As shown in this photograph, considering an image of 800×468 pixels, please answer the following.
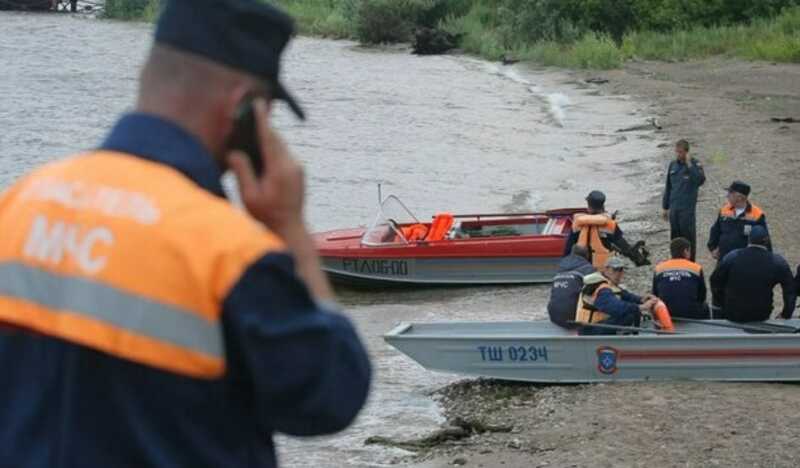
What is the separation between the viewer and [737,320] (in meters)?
13.5

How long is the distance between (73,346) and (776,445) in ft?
30.3

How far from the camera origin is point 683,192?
17734 millimetres

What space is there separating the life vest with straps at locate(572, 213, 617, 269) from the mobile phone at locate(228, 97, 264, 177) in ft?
45.3

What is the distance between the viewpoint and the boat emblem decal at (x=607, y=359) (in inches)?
520

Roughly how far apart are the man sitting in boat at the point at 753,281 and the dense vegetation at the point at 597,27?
40.0 m

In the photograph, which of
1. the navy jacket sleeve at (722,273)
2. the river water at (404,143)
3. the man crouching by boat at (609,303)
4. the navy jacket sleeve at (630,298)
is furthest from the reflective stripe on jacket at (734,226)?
the river water at (404,143)

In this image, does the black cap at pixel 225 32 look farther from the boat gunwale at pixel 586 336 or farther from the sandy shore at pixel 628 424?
the boat gunwale at pixel 586 336

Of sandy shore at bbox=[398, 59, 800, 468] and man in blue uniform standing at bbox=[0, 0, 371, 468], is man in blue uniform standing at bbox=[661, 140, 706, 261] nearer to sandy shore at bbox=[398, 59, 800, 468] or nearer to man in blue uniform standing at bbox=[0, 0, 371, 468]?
sandy shore at bbox=[398, 59, 800, 468]

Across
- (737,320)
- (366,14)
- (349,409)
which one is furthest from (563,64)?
(349,409)

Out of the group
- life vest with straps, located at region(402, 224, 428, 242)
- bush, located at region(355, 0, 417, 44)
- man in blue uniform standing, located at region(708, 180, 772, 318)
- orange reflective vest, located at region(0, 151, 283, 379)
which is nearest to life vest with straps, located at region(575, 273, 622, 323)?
man in blue uniform standing, located at region(708, 180, 772, 318)

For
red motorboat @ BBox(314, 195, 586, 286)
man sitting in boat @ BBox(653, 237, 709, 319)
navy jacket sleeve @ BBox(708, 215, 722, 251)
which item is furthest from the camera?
red motorboat @ BBox(314, 195, 586, 286)

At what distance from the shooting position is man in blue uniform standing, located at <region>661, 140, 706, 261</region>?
17.7 meters

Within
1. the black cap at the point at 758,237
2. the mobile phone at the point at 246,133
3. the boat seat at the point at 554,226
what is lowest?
the boat seat at the point at 554,226

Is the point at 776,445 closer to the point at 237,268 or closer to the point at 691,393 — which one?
the point at 691,393
